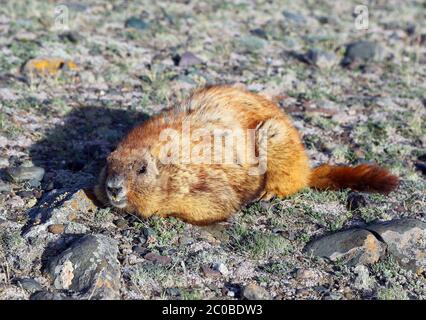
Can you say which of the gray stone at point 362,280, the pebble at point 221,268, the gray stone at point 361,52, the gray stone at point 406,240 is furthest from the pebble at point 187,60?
the gray stone at point 362,280

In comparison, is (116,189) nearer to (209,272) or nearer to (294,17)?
(209,272)

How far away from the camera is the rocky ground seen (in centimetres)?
560

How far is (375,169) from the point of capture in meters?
7.16

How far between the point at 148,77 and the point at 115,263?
17.4ft

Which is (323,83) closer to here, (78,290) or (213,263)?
(213,263)

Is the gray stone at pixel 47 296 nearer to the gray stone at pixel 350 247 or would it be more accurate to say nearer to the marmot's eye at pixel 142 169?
the marmot's eye at pixel 142 169

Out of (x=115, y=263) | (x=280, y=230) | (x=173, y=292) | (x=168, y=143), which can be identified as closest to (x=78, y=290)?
(x=115, y=263)

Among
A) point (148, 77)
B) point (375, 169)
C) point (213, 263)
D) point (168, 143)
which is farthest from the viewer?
point (148, 77)

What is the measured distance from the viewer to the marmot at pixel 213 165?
6094 millimetres

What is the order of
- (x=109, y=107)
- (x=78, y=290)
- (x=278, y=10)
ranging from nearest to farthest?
(x=78, y=290) < (x=109, y=107) < (x=278, y=10)

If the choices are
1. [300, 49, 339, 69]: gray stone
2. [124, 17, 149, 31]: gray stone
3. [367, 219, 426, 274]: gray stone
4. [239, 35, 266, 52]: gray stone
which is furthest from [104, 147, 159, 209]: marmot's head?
[124, 17, 149, 31]: gray stone

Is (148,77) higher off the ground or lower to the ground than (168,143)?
lower

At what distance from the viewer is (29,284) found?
206 inches

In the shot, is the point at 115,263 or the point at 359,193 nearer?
the point at 115,263
